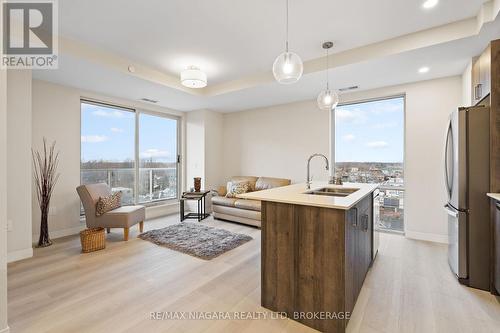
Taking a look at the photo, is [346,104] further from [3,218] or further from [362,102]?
[3,218]

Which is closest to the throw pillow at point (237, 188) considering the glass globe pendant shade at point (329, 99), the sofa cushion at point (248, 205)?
the sofa cushion at point (248, 205)

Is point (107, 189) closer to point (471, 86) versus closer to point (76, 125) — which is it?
point (76, 125)

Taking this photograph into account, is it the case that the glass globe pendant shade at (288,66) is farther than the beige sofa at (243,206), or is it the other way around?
the beige sofa at (243,206)

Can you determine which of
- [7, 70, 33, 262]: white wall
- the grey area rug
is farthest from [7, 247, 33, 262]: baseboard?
the grey area rug

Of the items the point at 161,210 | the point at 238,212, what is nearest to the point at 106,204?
the point at 161,210

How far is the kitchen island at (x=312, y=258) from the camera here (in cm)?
166

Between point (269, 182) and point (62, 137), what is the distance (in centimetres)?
398

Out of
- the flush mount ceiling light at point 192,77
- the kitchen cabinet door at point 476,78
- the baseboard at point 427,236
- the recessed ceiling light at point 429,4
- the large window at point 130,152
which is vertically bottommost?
the baseboard at point 427,236

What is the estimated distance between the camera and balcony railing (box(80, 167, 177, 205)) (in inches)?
177

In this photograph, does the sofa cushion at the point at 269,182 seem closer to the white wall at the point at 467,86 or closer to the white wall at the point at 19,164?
the white wall at the point at 467,86

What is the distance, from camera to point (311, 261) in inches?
70.1

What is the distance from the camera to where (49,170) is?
3.65 m

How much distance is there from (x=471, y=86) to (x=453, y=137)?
977 millimetres

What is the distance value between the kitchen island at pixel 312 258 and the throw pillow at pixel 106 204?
2847 millimetres
